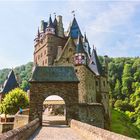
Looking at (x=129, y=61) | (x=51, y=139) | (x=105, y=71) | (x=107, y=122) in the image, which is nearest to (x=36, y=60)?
(x=105, y=71)

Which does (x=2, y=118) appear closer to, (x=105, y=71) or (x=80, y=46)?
(x=80, y=46)

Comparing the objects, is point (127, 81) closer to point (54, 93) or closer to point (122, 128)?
point (122, 128)

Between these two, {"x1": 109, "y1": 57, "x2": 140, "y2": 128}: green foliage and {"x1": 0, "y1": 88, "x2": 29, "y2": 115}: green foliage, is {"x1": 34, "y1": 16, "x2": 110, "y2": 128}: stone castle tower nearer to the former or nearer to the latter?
{"x1": 0, "y1": 88, "x2": 29, "y2": 115}: green foliage

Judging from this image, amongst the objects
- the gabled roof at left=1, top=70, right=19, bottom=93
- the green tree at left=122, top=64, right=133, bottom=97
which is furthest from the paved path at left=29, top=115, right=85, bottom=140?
the green tree at left=122, top=64, right=133, bottom=97

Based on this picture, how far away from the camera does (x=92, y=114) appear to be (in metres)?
36.8

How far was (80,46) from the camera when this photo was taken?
53656 mm

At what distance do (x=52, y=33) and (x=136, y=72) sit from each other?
2437 inches

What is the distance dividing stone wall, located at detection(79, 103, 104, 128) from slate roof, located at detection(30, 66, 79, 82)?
Result: 7.32m

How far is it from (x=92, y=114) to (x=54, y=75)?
938 cm

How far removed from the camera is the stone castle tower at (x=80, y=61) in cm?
3725

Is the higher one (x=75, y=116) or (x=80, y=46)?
(x=80, y=46)

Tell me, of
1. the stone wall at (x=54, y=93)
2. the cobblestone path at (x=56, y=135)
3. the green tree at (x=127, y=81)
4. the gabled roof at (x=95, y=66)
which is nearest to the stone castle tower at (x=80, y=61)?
the gabled roof at (x=95, y=66)

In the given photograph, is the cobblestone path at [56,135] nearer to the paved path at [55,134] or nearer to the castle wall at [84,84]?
the paved path at [55,134]

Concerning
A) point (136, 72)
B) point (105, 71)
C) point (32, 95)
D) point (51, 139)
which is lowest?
point (51, 139)
